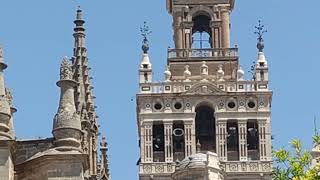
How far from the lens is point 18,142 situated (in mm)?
43344

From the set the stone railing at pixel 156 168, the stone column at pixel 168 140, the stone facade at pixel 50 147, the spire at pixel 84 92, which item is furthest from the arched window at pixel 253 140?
the stone facade at pixel 50 147

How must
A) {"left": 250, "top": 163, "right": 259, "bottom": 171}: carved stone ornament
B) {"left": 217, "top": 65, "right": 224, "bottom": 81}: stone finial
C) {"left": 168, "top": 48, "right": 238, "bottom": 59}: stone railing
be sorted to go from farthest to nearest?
{"left": 168, "top": 48, "right": 238, "bottom": 59}: stone railing, {"left": 217, "top": 65, "right": 224, "bottom": 81}: stone finial, {"left": 250, "top": 163, "right": 259, "bottom": 171}: carved stone ornament

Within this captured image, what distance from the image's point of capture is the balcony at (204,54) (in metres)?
117

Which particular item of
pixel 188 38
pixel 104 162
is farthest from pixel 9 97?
pixel 188 38

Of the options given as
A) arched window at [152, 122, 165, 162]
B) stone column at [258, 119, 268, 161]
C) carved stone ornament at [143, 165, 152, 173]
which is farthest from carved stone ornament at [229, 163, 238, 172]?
Result: carved stone ornament at [143, 165, 152, 173]

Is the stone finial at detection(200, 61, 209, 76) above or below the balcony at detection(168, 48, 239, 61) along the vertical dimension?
below

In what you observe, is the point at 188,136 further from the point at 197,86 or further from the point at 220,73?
the point at 220,73

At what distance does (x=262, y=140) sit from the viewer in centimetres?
11275

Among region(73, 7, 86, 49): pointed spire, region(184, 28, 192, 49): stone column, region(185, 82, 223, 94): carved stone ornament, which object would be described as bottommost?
region(73, 7, 86, 49): pointed spire

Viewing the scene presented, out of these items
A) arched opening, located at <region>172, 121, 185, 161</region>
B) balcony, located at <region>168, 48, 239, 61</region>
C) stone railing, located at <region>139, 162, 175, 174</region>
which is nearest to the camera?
stone railing, located at <region>139, 162, 175, 174</region>

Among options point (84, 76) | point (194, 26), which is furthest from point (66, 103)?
point (194, 26)

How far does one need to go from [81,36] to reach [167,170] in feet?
177

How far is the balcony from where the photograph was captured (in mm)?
116625

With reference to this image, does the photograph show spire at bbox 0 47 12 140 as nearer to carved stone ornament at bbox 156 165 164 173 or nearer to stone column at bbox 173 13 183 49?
carved stone ornament at bbox 156 165 164 173
